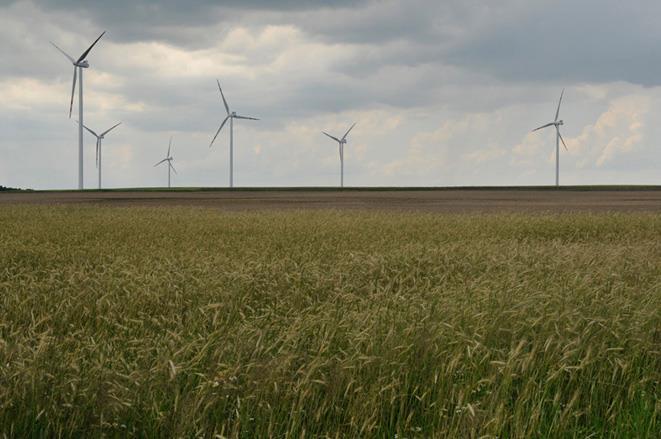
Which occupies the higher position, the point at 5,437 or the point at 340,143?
the point at 340,143

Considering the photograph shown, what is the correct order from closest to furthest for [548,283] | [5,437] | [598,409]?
[5,437]
[598,409]
[548,283]

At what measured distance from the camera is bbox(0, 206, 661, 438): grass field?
573cm

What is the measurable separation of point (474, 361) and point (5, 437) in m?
4.37

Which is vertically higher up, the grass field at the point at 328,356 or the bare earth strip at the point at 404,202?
the bare earth strip at the point at 404,202

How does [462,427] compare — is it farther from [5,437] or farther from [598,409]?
[5,437]

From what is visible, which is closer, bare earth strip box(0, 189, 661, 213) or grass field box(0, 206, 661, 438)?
grass field box(0, 206, 661, 438)

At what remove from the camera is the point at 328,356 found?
7258 millimetres

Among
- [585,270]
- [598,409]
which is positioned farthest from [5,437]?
[585,270]

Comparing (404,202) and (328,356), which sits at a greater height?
(404,202)

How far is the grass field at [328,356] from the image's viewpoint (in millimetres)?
5734

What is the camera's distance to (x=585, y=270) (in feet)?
44.4

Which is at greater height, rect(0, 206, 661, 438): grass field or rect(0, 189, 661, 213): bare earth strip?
Result: rect(0, 189, 661, 213): bare earth strip

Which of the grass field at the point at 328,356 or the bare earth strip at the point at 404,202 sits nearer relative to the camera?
the grass field at the point at 328,356

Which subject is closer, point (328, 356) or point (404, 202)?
point (328, 356)
